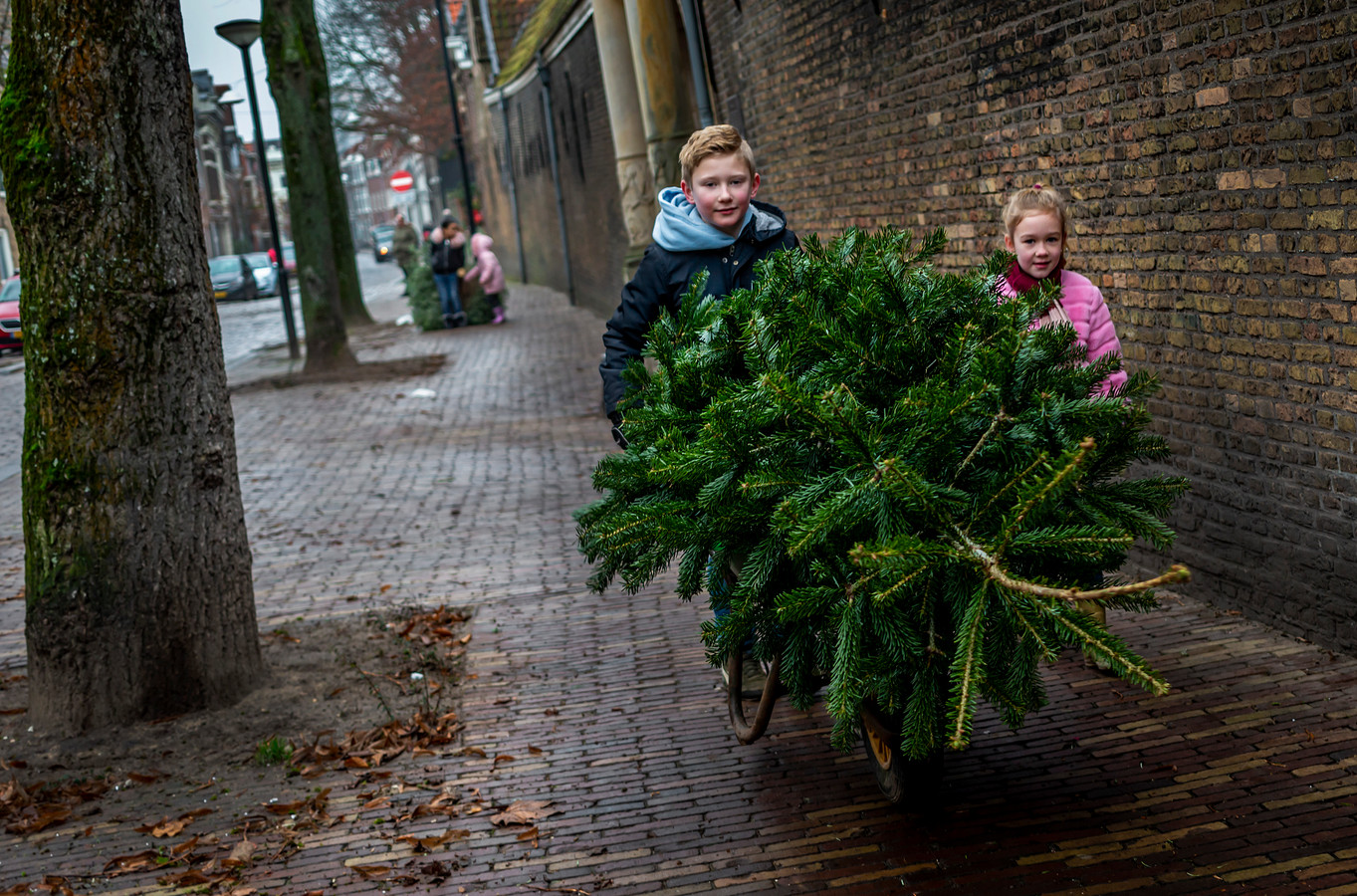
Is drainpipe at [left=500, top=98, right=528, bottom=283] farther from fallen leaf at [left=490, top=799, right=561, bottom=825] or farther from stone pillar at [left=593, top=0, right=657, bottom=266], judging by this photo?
fallen leaf at [left=490, top=799, right=561, bottom=825]

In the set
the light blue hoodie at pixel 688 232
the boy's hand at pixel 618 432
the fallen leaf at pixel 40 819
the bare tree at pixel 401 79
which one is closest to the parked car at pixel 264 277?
the bare tree at pixel 401 79

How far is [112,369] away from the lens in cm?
467

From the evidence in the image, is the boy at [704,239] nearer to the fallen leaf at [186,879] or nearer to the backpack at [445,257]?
the fallen leaf at [186,879]

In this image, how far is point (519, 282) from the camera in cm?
3975

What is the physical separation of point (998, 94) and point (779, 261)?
3.31 meters

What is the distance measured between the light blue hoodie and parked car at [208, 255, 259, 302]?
137ft

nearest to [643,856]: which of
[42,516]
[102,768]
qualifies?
[102,768]

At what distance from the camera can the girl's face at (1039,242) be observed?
464 cm

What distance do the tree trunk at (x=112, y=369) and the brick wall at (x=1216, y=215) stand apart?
11.8 ft

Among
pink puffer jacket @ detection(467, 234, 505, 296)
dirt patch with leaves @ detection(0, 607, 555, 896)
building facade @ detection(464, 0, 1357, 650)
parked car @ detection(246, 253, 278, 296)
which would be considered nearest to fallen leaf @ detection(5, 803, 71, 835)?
dirt patch with leaves @ detection(0, 607, 555, 896)

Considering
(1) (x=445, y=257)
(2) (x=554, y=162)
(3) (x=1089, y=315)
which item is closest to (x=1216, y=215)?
(3) (x=1089, y=315)

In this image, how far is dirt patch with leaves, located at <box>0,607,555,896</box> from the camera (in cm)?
380

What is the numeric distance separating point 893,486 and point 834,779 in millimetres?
1640

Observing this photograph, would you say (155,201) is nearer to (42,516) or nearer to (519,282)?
(42,516)
